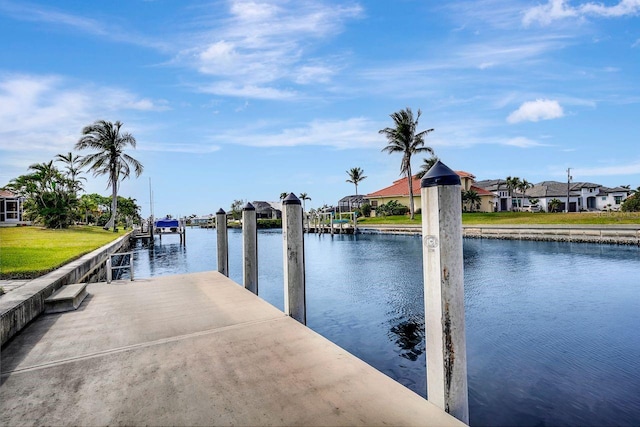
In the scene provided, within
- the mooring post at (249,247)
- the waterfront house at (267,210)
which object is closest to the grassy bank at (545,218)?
the waterfront house at (267,210)

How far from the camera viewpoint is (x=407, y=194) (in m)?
57.1

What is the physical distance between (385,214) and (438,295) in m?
54.8

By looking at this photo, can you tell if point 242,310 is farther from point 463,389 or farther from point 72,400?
point 463,389

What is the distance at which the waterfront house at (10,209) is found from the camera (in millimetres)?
37597

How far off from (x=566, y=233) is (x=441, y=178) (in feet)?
99.4

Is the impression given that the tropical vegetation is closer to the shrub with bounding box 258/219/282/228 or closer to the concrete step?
the concrete step

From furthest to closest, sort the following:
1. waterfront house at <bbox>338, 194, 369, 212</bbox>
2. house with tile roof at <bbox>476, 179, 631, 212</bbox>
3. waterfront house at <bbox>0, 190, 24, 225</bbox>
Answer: waterfront house at <bbox>338, 194, 369, 212</bbox> → house with tile roof at <bbox>476, 179, 631, 212</bbox> → waterfront house at <bbox>0, 190, 24, 225</bbox>

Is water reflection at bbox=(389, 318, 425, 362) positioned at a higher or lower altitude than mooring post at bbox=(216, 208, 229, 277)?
lower

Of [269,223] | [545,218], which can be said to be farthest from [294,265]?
[269,223]

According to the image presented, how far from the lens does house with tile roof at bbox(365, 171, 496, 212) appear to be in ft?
172

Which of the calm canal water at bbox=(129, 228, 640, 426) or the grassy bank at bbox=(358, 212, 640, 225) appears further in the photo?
the grassy bank at bbox=(358, 212, 640, 225)

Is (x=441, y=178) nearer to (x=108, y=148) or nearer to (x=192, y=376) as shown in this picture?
(x=192, y=376)

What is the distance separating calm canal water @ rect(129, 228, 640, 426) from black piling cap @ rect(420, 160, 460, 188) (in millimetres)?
3656

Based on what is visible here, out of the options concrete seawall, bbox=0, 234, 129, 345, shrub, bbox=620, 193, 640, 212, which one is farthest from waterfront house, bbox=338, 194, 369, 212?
concrete seawall, bbox=0, 234, 129, 345
